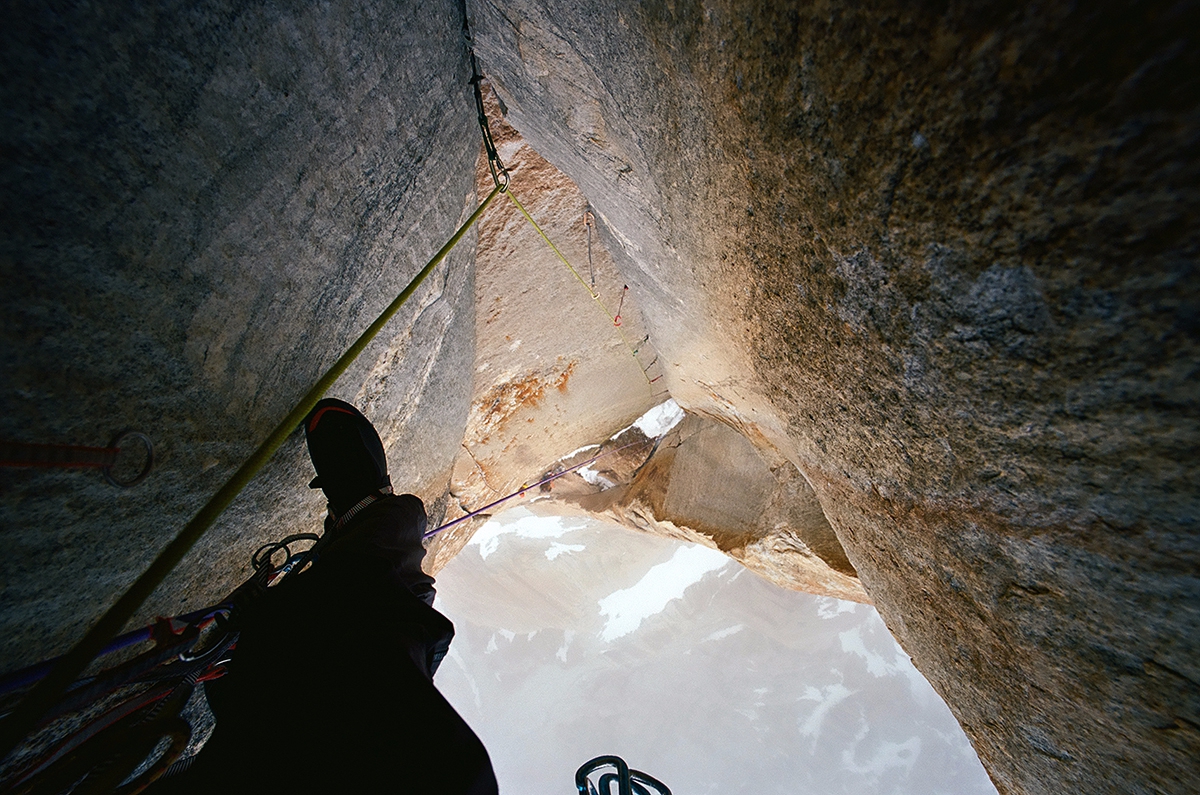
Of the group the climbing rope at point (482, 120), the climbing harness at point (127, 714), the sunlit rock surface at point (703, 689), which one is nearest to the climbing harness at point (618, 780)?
the climbing harness at point (127, 714)

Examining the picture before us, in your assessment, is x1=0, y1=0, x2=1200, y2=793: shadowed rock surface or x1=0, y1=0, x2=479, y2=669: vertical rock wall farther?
x1=0, y1=0, x2=479, y2=669: vertical rock wall

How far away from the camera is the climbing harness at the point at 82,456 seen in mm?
831

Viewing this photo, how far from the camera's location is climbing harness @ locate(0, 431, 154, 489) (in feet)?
2.72

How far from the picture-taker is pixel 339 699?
3.30 ft

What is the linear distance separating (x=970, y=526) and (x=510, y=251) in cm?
294

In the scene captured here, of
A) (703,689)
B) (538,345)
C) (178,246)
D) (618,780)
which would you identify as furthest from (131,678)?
(703,689)

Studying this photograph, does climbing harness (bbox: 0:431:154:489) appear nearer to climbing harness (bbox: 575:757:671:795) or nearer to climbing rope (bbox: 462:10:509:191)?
climbing rope (bbox: 462:10:509:191)

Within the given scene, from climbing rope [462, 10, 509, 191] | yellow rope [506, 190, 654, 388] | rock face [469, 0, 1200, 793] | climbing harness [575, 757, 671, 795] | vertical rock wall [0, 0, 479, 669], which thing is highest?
climbing rope [462, 10, 509, 191]

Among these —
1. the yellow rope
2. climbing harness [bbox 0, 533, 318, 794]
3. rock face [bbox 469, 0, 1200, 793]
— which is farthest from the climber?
the yellow rope

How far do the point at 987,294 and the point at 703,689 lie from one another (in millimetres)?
37683

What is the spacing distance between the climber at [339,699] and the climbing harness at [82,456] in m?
0.46

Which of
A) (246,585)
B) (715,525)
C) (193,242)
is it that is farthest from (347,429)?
(715,525)

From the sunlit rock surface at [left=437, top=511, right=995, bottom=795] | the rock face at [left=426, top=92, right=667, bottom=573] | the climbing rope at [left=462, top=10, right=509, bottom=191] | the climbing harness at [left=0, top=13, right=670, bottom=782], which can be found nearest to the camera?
the climbing harness at [left=0, top=13, right=670, bottom=782]

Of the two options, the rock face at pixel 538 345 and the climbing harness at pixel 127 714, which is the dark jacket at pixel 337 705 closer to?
the climbing harness at pixel 127 714
